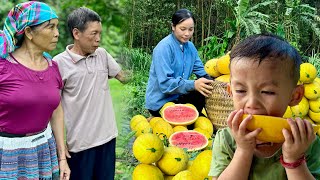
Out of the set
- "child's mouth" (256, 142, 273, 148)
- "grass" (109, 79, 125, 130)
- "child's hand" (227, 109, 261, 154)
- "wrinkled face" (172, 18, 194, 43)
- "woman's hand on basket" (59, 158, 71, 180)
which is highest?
"child's hand" (227, 109, 261, 154)

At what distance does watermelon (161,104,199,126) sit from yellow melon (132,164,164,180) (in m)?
1.47

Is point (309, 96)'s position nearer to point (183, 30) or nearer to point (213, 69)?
point (213, 69)

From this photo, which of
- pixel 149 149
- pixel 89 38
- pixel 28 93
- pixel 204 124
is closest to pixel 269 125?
pixel 149 149

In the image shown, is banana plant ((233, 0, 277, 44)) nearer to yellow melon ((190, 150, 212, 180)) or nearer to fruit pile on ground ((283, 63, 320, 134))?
fruit pile on ground ((283, 63, 320, 134))

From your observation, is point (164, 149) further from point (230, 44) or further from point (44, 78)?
point (230, 44)

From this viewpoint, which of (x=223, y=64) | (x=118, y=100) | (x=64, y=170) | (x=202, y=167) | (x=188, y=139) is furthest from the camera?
(x=118, y=100)

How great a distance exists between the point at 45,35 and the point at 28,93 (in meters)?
0.34

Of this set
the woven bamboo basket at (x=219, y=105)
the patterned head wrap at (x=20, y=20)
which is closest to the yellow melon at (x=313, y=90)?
the woven bamboo basket at (x=219, y=105)

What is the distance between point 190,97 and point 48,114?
1993 mm

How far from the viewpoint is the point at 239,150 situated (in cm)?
111

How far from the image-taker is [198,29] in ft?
24.8

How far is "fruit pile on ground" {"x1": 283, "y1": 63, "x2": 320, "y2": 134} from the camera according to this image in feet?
12.0

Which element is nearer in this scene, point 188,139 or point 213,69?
point 188,139

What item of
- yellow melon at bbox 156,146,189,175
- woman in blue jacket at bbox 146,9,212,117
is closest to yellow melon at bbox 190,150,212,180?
yellow melon at bbox 156,146,189,175
